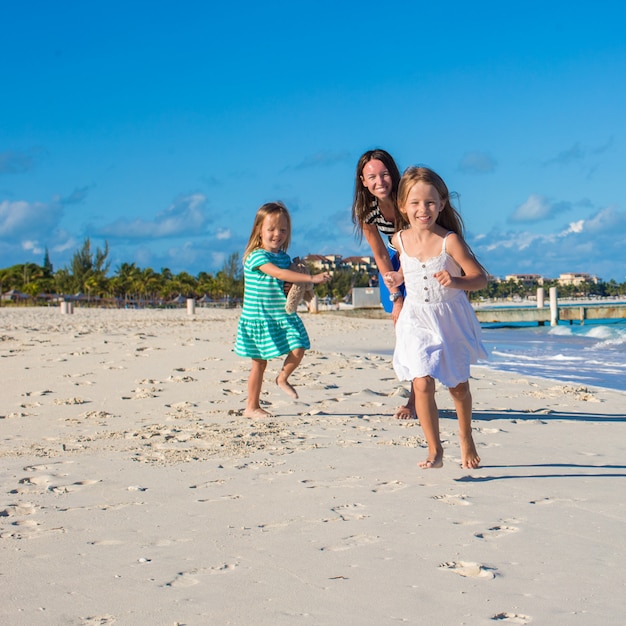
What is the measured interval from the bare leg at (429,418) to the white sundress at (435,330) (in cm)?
5

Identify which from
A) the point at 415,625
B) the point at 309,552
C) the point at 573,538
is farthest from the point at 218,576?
the point at 573,538

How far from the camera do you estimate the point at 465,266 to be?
369cm

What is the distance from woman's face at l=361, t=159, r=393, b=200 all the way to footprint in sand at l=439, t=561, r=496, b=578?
3.01 meters

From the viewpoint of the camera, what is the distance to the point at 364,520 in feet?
9.20

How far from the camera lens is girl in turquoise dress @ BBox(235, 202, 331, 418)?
215 inches

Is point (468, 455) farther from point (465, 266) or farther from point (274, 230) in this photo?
point (274, 230)

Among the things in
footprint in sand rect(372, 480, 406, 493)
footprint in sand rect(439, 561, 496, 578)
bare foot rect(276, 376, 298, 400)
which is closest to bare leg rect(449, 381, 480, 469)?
footprint in sand rect(372, 480, 406, 493)

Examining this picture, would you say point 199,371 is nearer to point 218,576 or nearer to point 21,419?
point 21,419

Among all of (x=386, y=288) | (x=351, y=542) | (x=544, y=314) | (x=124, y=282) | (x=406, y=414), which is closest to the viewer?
(x=351, y=542)

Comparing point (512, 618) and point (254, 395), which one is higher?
point (254, 395)

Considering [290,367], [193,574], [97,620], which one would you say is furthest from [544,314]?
[97,620]

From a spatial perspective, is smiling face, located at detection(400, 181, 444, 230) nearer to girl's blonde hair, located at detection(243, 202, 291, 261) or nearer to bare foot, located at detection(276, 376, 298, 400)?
girl's blonde hair, located at detection(243, 202, 291, 261)

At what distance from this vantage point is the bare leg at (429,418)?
3629mm

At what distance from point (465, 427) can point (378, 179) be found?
187 cm
